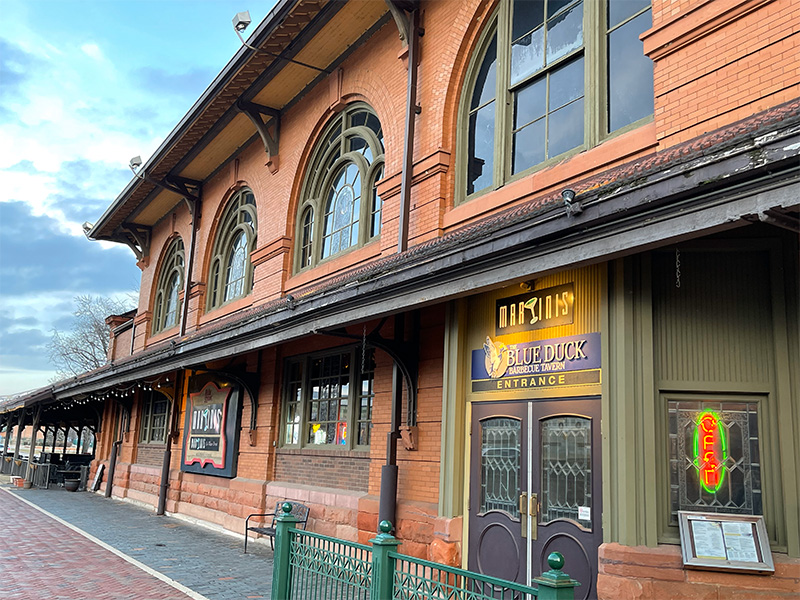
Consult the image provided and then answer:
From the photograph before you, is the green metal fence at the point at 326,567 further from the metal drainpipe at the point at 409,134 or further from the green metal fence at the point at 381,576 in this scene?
the metal drainpipe at the point at 409,134

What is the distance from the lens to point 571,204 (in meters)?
5.36

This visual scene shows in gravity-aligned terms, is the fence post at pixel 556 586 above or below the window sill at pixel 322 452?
below

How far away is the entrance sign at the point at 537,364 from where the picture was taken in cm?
649

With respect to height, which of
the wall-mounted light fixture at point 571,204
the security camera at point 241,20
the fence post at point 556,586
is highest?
the security camera at point 241,20

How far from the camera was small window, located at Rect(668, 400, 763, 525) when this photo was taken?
5594 mm

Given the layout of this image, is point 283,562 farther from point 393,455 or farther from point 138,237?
point 138,237

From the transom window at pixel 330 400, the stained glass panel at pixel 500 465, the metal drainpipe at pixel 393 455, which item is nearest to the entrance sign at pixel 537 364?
the stained glass panel at pixel 500 465

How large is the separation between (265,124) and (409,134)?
553cm

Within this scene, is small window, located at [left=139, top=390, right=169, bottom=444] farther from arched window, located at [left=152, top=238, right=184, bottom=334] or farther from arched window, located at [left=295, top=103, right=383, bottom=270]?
arched window, located at [left=295, top=103, right=383, bottom=270]

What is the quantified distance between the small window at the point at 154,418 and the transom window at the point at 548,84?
13.2 meters

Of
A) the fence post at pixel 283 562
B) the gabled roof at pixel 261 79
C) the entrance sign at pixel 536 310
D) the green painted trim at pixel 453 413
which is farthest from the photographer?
the gabled roof at pixel 261 79

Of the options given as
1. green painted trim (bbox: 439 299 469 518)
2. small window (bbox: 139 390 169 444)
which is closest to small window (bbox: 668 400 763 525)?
green painted trim (bbox: 439 299 469 518)

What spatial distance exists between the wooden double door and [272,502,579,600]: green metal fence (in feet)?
1.72

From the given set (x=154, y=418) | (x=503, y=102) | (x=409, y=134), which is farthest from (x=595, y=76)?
(x=154, y=418)
